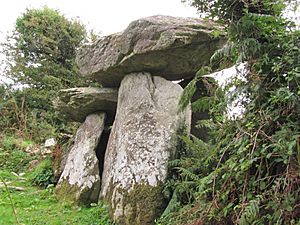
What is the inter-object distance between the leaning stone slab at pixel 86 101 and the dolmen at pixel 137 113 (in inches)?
0.8

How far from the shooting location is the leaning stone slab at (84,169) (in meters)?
5.45

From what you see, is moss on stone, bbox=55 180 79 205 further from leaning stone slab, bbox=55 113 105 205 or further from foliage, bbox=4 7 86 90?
foliage, bbox=4 7 86 90

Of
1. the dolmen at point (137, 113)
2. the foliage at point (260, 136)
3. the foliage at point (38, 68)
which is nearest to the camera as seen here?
the foliage at point (260, 136)

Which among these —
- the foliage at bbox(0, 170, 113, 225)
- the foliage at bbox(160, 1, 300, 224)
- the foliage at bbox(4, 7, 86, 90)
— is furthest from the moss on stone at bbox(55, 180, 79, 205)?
the foliage at bbox(4, 7, 86, 90)

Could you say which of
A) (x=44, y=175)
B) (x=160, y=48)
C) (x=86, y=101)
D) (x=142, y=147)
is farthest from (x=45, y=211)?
(x=160, y=48)

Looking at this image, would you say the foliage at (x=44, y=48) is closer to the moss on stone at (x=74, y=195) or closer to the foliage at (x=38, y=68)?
the foliage at (x=38, y=68)

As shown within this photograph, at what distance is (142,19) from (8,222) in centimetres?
375

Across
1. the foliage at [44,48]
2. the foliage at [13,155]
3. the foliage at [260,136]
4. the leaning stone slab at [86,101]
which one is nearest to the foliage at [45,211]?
the foliage at [260,136]

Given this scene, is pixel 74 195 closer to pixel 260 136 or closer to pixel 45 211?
pixel 45 211

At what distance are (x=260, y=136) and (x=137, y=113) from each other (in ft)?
8.61

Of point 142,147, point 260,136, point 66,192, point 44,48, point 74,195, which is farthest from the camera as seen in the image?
point 44,48

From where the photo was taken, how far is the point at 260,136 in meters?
2.91

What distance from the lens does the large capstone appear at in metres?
4.46

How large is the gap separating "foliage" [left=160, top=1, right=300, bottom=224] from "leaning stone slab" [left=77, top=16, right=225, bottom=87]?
64.6 inches
